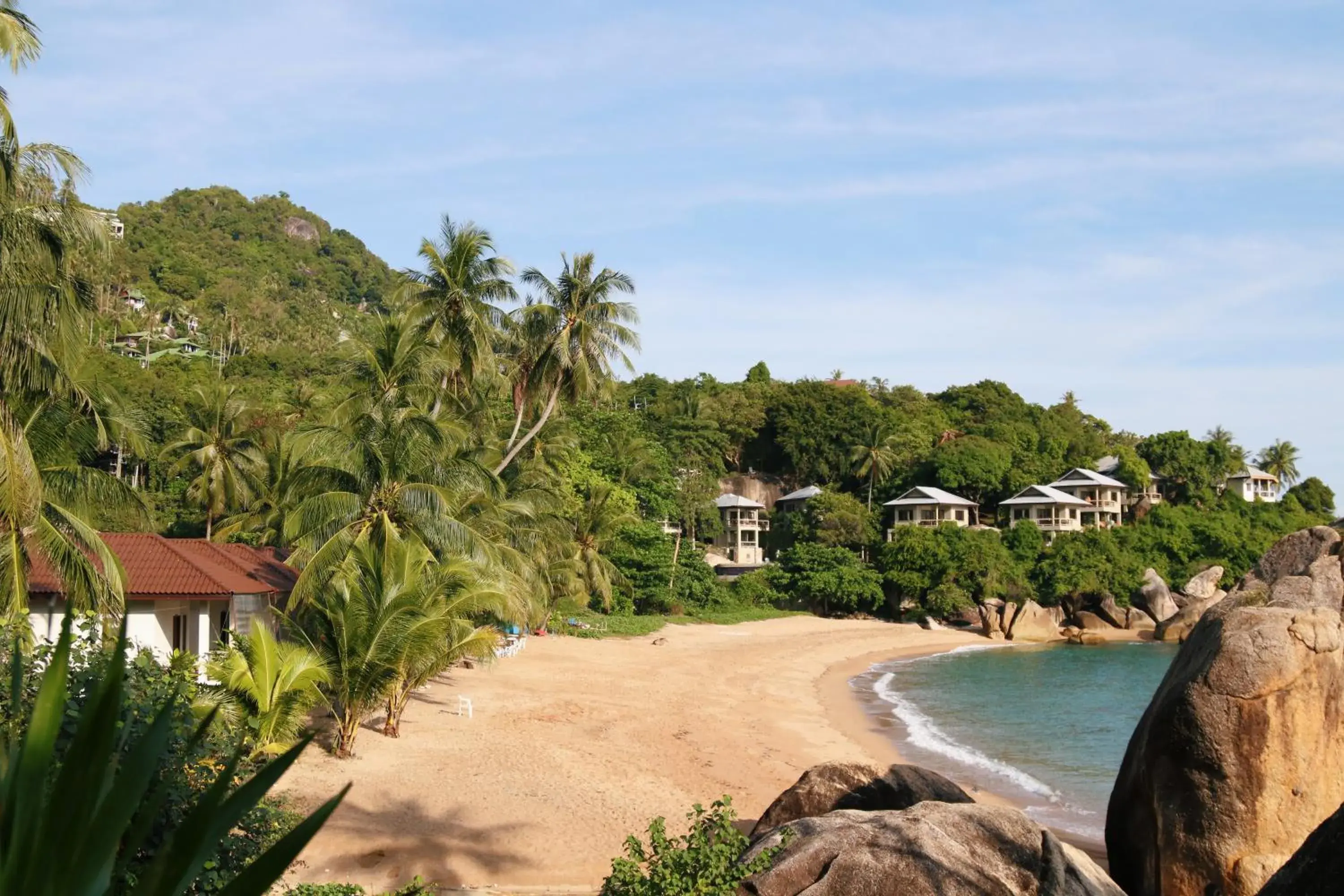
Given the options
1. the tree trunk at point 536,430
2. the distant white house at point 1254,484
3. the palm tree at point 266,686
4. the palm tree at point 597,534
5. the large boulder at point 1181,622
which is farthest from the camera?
the distant white house at point 1254,484

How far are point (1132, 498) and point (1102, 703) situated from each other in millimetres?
38991

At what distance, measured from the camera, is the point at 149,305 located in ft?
294

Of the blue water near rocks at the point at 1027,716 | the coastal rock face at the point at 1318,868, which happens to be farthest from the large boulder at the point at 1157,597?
the coastal rock face at the point at 1318,868

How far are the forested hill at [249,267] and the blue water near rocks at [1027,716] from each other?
17.2 metres

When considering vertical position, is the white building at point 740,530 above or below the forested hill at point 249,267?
below

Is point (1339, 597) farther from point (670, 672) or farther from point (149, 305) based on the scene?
point (149, 305)

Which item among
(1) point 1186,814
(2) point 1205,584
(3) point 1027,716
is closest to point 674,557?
(3) point 1027,716

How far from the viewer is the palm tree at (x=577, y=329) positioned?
3042 centimetres

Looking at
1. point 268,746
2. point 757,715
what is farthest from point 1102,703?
point 268,746

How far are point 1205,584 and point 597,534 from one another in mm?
32985

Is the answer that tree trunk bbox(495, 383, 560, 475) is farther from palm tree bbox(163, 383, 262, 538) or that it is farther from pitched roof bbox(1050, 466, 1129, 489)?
pitched roof bbox(1050, 466, 1129, 489)

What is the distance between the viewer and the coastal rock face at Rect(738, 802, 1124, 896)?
7938 mm

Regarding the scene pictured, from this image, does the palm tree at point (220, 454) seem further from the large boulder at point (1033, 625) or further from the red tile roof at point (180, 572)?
the large boulder at point (1033, 625)

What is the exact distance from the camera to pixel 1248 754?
884 cm
